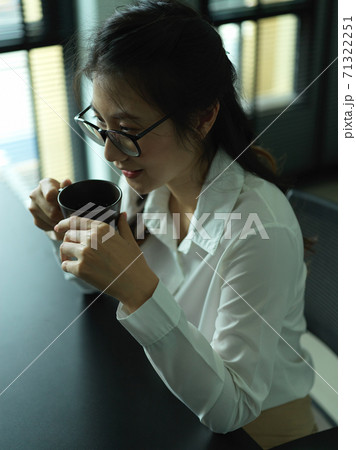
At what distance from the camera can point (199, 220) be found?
97 cm

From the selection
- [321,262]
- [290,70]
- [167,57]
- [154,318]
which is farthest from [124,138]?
[290,70]

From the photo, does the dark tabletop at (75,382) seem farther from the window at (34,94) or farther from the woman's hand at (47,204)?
the window at (34,94)

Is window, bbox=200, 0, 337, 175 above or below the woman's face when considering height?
below

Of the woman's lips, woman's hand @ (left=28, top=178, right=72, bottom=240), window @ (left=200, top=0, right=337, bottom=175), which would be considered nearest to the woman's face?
the woman's lips

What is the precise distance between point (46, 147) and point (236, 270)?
139 cm

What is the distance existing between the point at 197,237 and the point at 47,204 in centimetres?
25

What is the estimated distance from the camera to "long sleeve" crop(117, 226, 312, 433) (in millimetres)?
745

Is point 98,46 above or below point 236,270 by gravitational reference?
above

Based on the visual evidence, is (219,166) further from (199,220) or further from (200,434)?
(200,434)

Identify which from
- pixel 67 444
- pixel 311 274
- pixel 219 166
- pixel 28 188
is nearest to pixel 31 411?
pixel 67 444

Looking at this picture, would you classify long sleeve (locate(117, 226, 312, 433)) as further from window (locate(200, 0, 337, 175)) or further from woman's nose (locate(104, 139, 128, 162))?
window (locate(200, 0, 337, 175))

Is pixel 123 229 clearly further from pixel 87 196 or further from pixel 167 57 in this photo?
pixel 167 57

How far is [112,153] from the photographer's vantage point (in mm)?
867

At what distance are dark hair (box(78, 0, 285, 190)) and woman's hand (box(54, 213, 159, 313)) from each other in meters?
0.21
